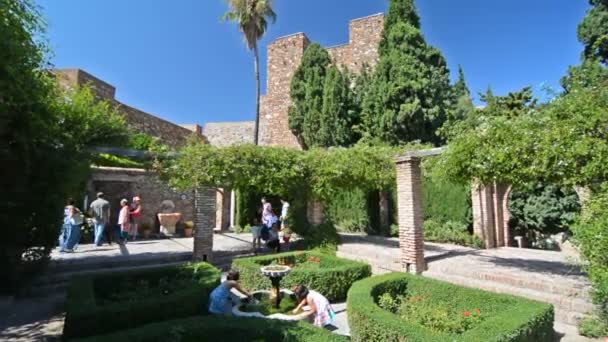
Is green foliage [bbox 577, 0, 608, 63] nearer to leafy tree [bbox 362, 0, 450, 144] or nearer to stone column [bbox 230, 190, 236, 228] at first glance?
leafy tree [bbox 362, 0, 450, 144]

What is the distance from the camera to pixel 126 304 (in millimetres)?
4547

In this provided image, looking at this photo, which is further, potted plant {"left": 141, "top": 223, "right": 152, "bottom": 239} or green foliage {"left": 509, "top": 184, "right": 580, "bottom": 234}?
potted plant {"left": 141, "top": 223, "right": 152, "bottom": 239}

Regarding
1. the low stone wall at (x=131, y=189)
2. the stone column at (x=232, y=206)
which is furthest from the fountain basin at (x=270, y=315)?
the stone column at (x=232, y=206)

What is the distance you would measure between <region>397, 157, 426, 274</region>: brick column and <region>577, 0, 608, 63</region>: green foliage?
41.3 ft

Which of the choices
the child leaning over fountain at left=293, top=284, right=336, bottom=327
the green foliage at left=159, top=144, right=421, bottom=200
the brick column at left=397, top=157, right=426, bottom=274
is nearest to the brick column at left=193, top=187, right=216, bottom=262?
the green foliage at left=159, top=144, right=421, bottom=200

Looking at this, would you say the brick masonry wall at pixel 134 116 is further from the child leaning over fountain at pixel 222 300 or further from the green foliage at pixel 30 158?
the child leaning over fountain at pixel 222 300

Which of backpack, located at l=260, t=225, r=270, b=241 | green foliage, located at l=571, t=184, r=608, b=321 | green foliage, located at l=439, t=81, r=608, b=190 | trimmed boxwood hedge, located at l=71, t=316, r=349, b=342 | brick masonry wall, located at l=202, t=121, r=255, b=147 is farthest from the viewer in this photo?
brick masonry wall, located at l=202, t=121, r=255, b=147

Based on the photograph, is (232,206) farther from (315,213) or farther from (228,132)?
(228,132)

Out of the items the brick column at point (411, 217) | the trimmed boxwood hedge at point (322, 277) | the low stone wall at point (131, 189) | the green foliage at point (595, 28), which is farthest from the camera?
the green foliage at point (595, 28)

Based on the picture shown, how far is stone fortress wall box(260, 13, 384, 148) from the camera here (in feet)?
65.9

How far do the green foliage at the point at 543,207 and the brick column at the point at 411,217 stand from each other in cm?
692

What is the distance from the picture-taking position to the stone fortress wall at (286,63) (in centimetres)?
2008

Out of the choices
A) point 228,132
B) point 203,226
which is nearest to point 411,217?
point 203,226

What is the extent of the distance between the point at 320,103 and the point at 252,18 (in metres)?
5.87
